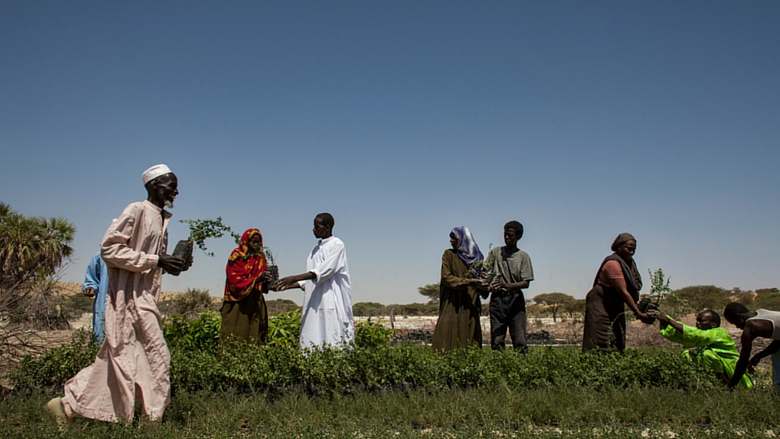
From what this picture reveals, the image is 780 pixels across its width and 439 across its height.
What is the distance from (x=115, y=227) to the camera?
5.41 metres

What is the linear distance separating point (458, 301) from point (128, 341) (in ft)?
16.0

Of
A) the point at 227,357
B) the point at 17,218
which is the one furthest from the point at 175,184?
A: the point at 17,218

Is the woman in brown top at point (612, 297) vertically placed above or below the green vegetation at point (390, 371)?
above

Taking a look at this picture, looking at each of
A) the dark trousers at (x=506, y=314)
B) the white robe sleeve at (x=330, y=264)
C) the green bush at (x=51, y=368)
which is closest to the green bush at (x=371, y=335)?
the dark trousers at (x=506, y=314)

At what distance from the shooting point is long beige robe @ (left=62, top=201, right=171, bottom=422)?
5.20 meters

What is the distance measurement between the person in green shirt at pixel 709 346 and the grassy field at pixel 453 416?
1.00 metres

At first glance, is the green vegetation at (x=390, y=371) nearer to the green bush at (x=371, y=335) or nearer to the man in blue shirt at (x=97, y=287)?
the man in blue shirt at (x=97, y=287)

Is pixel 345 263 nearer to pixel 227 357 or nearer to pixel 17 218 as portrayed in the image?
pixel 227 357

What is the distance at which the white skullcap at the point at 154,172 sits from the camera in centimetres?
573

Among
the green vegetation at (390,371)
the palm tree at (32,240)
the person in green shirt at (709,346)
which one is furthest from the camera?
the palm tree at (32,240)

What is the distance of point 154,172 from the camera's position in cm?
573

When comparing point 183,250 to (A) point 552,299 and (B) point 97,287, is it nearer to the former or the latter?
(B) point 97,287

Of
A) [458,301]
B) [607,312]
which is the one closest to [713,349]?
[607,312]

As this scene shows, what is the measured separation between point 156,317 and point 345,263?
3024mm
